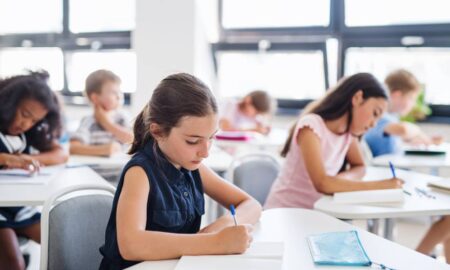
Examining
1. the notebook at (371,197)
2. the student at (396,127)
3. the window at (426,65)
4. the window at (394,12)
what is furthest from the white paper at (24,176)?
the window at (394,12)

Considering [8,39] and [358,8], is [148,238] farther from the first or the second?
[8,39]

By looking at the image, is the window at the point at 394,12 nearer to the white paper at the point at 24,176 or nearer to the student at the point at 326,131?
the student at the point at 326,131

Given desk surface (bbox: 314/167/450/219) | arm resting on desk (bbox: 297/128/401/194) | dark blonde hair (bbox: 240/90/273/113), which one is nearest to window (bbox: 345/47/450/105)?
dark blonde hair (bbox: 240/90/273/113)

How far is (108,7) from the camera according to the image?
575 centimetres

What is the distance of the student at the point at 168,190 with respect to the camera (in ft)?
4.15

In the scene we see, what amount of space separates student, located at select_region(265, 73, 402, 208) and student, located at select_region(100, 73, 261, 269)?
2.31ft

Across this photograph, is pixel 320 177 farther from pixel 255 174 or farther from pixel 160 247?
pixel 160 247

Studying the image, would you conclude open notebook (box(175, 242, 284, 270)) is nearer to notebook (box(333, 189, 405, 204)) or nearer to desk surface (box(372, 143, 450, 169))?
notebook (box(333, 189, 405, 204))

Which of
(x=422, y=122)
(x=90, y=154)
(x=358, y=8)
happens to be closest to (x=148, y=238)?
(x=90, y=154)

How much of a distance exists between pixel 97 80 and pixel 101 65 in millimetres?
2435

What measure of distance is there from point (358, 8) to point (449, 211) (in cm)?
324

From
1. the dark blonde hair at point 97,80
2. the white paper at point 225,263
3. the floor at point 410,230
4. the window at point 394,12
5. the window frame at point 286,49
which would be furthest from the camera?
the window frame at point 286,49

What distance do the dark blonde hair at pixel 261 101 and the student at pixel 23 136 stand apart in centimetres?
220

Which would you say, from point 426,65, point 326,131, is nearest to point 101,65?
point 426,65
